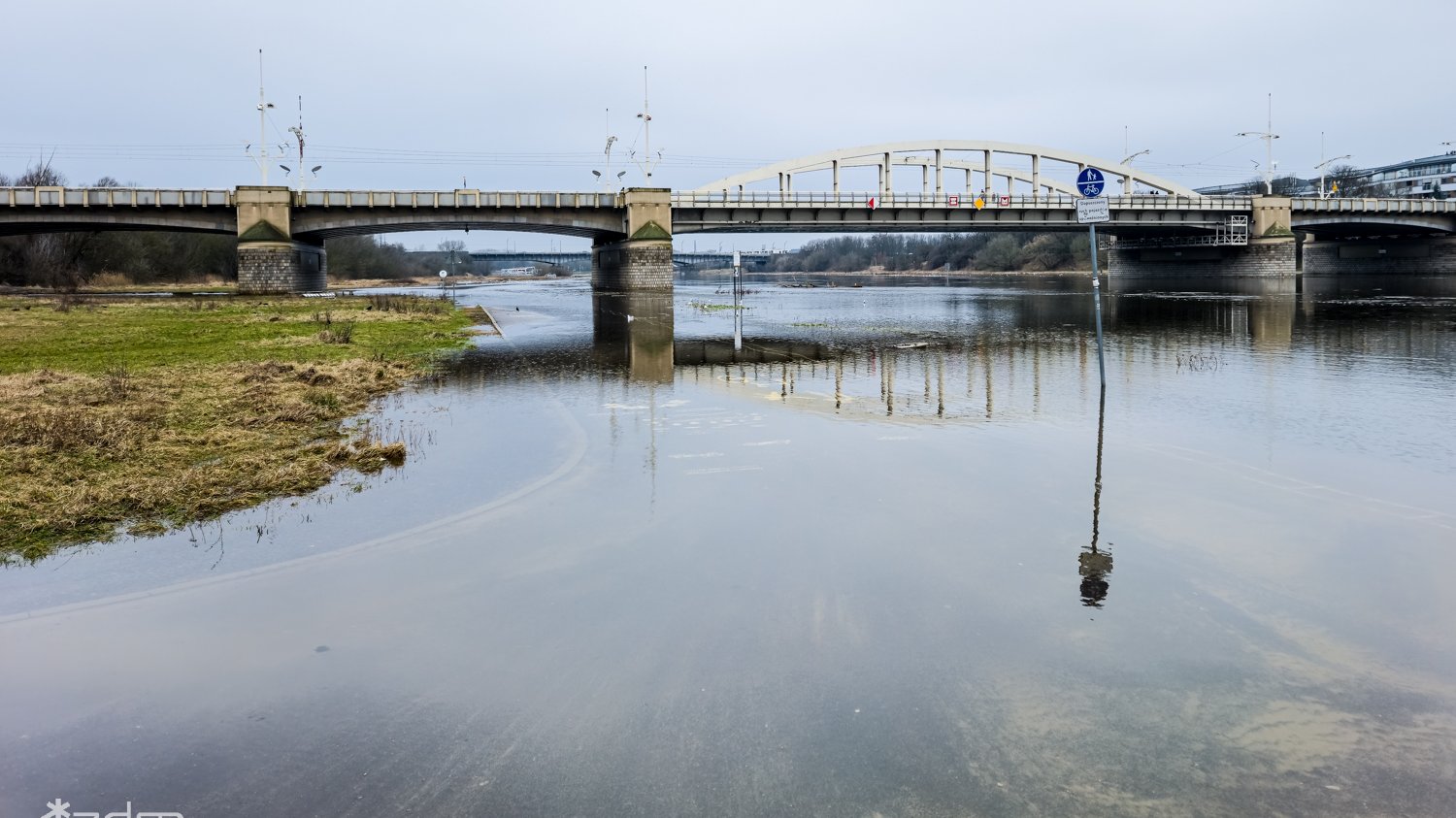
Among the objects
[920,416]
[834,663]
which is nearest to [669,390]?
[920,416]

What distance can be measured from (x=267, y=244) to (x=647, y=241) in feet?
98.4

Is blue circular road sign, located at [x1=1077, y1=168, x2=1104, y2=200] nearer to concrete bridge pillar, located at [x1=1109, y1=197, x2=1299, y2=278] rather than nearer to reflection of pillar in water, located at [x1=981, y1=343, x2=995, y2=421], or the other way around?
reflection of pillar in water, located at [x1=981, y1=343, x2=995, y2=421]

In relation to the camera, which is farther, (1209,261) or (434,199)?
(1209,261)

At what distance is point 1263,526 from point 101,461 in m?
11.7

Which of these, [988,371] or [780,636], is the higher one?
[988,371]

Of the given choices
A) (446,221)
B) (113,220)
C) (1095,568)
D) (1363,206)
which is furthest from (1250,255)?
(1095,568)

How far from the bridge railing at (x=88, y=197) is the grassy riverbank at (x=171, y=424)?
5212 centimetres

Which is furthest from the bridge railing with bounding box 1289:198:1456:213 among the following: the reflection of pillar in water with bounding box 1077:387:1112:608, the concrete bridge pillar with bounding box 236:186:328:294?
the reflection of pillar in water with bounding box 1077:387:1112:608

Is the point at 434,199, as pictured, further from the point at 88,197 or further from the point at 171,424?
the point at 171,424

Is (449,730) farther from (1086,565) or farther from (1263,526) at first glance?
(1263,526)

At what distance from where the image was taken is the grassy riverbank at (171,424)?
9.41 m

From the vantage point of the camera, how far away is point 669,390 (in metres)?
18.6

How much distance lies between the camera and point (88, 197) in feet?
241

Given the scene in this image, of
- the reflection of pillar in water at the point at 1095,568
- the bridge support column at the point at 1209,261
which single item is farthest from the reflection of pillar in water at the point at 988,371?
the bridge support column at the point at 1209,261
